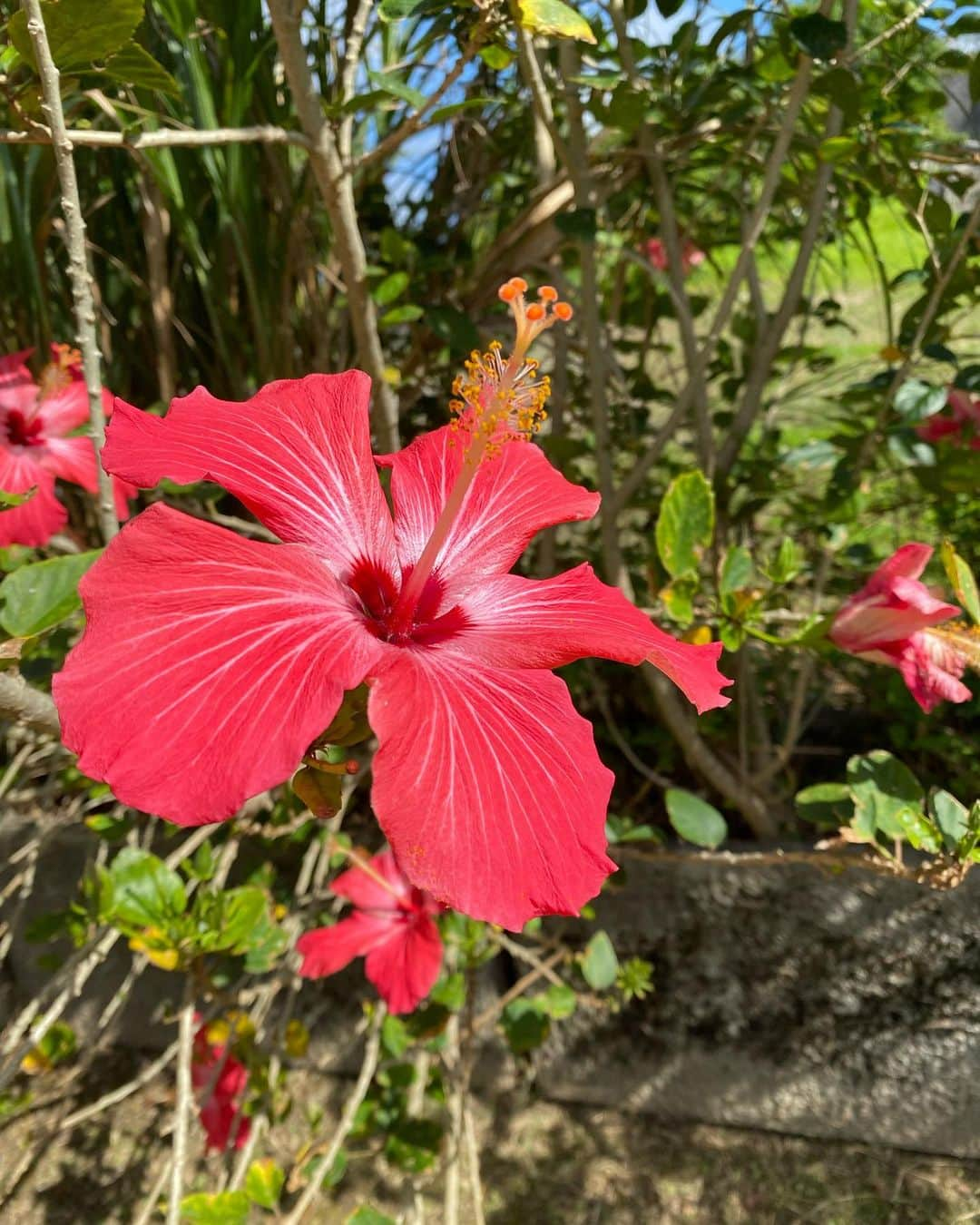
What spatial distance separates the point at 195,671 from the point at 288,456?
0.64 ft

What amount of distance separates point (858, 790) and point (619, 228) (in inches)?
45.4

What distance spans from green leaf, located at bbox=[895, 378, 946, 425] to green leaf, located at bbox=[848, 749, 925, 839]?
39 cm

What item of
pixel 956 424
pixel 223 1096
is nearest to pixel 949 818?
pixel 956 424

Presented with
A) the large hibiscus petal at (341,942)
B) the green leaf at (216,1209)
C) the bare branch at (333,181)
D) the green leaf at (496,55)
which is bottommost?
the green leaf at (216,1209)

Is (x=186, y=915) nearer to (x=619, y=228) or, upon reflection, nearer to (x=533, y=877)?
(x=533, y=877)

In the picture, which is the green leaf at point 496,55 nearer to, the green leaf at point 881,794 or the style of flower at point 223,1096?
the green leaf at point 881,794

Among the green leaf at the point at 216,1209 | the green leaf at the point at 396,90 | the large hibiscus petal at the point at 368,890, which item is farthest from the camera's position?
the large hibiscus petal at the point at 368,890

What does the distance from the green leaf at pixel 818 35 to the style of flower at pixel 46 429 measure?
78cm

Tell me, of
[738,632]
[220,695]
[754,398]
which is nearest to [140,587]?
[220,695]

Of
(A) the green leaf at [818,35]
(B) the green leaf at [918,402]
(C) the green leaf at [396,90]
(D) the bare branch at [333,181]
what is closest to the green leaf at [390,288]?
(D) the bare branch at [333,181]

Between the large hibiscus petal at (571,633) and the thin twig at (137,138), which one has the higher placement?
the thin twig at (137,138)

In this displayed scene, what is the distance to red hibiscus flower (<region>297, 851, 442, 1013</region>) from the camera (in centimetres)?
96

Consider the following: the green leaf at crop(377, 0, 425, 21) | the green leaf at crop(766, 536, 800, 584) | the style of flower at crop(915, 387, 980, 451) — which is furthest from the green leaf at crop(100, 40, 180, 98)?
the style of flower at crop(915, 387, 980, 451)

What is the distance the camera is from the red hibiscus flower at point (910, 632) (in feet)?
2.36
